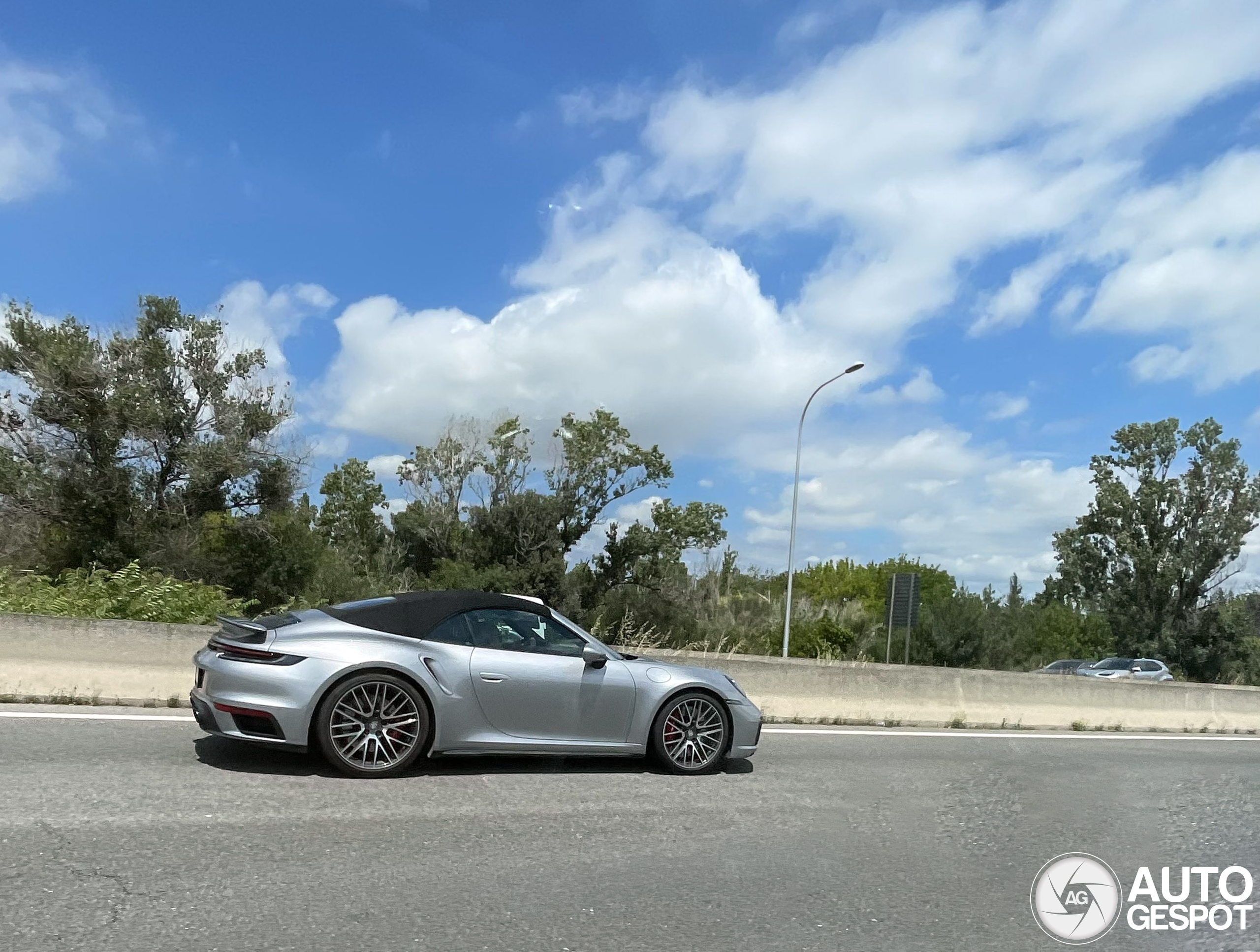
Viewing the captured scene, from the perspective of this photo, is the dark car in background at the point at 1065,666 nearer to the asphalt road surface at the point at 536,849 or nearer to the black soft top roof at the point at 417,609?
the asphalt road surface at the point at 536,849

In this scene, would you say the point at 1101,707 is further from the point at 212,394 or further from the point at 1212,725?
the point at 212,394

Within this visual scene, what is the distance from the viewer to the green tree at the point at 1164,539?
5991 centimetres

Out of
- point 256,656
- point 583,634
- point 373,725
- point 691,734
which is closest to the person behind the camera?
point 256,656

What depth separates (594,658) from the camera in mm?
7918

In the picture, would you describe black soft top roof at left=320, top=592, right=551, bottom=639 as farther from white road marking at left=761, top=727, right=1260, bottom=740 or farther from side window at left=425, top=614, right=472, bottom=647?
white road marking at left=761, top=727, right=1260, bottom=740

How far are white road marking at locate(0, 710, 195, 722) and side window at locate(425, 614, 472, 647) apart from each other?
9.04ft

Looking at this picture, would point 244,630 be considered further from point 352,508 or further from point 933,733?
point 352,508

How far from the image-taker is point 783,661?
1305cm

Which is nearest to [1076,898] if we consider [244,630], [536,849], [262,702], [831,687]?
[536,849]

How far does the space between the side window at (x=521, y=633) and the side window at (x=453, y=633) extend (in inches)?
1.5

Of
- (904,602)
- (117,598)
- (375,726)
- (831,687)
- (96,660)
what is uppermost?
(904,602)

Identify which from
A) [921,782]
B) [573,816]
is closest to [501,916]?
[573,816]

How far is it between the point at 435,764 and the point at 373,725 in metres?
0.93

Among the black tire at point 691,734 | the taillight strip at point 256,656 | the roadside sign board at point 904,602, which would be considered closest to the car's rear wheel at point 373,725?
the taillight strip at point 256,656
